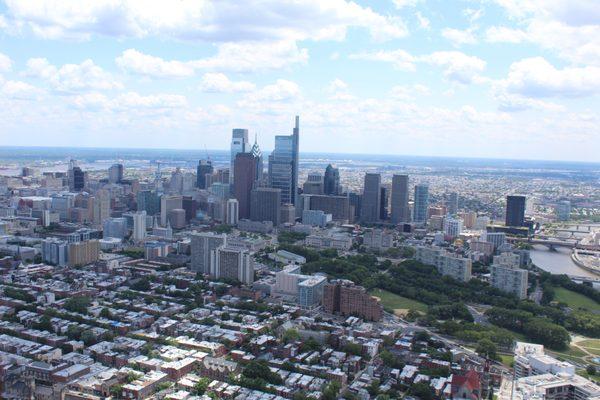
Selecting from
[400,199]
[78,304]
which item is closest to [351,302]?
[78,304]

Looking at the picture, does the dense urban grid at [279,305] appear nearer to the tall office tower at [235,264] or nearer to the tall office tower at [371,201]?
the tall office tower at [235,264]

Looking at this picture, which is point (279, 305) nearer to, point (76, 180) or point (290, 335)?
point (290, 335)

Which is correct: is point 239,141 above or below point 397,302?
above

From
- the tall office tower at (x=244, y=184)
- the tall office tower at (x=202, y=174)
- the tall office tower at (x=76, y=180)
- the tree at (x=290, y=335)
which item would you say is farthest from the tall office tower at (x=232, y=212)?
the tree at (x=290, y=335)

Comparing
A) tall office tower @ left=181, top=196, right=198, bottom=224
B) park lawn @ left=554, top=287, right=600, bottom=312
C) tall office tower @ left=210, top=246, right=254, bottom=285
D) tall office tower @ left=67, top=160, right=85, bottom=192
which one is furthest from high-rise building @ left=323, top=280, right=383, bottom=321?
tall office tower @ left=67, top=160, right=85, bottom=192

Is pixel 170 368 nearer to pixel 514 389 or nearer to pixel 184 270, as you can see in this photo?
pixel 514 389

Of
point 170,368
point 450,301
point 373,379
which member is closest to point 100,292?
point 170,368

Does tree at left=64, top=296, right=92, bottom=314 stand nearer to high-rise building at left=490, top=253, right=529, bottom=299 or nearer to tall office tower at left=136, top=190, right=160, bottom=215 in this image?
high-rise building at left=490, top=253, right=529, bottom=299
